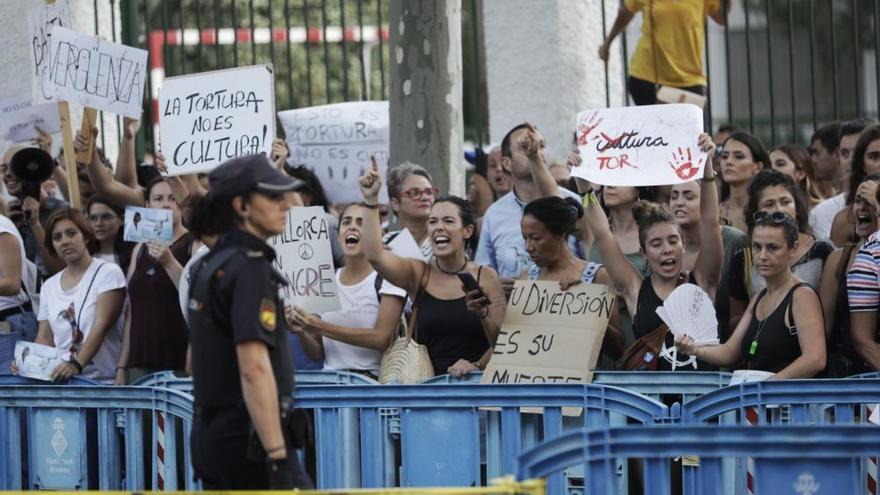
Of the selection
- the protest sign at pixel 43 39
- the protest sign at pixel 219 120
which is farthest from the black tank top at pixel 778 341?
the protest sign at pixel 43 39

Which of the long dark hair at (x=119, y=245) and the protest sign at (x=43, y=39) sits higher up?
the protest sign at (x=43, y=39)

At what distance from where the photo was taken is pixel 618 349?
28.8ft

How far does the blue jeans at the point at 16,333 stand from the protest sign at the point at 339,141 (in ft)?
7.50

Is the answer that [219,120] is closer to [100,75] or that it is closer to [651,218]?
[100,75]

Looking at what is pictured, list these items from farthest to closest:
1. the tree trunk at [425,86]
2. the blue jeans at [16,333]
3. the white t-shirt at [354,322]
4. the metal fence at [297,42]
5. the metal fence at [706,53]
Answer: the metal fence at [297,42]
the metal fence at [706,53]
the tree trunk at [425,86]
the blue jeans at [16,333]
the white t-shirt at [354,322]

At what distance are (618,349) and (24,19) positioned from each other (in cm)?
794

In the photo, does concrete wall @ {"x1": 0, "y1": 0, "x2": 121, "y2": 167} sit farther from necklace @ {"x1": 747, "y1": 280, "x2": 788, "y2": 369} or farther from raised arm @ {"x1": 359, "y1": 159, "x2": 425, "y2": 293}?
necklace @ {"x1": 747, "y1": 280, "x2": 788, "y2": 369}

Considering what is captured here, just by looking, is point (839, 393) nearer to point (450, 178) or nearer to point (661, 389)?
point (661, 389)

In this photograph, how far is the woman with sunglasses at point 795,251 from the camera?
864cm

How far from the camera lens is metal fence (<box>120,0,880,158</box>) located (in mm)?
14477

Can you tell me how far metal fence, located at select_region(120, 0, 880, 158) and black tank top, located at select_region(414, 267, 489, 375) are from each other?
17.6 feet

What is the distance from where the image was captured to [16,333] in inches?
415

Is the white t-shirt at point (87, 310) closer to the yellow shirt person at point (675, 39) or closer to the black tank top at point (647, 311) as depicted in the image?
the black tank top at point (647, 311)

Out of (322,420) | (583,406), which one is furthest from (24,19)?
(583,406)
